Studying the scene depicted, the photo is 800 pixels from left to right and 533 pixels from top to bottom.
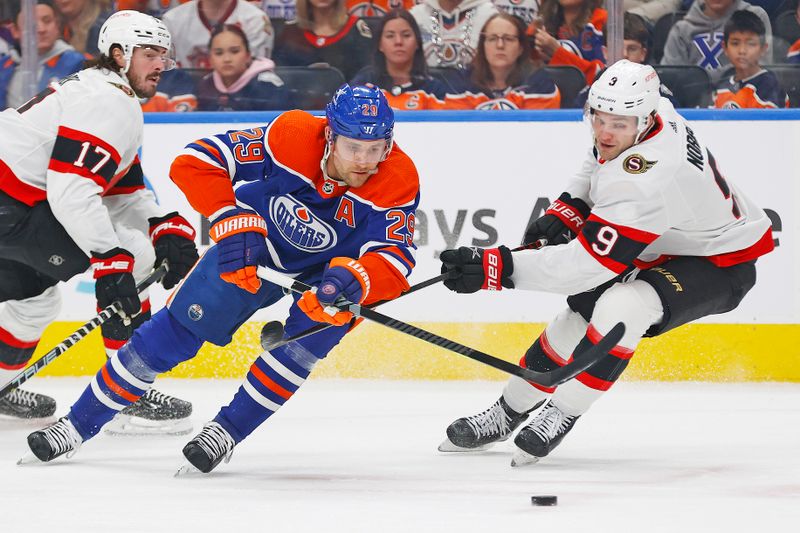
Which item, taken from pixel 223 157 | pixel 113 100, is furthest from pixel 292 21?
pixel 223 157

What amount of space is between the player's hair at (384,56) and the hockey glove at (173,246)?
1268 mm

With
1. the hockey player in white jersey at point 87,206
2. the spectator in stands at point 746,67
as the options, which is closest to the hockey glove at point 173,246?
the hockey player in white jersey at point 87,206

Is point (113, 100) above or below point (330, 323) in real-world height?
above

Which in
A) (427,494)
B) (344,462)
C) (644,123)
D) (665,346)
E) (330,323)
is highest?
(644,123)

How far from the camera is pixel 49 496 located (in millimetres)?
2703

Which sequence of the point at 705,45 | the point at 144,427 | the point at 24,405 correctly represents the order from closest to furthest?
the point at 144,427
the point at 24,405
the point at 705,45

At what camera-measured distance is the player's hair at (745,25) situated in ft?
15.0

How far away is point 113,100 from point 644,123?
4.58ft

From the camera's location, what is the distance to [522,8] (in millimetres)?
4645

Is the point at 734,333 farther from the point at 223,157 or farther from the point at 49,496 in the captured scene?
the point at 49,496

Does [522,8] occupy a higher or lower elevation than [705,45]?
higher

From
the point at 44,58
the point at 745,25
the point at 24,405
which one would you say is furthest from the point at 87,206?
the point at 745,25

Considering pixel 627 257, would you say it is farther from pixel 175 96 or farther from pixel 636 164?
pixel 175 96

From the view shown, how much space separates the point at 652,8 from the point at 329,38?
3.98 ft
